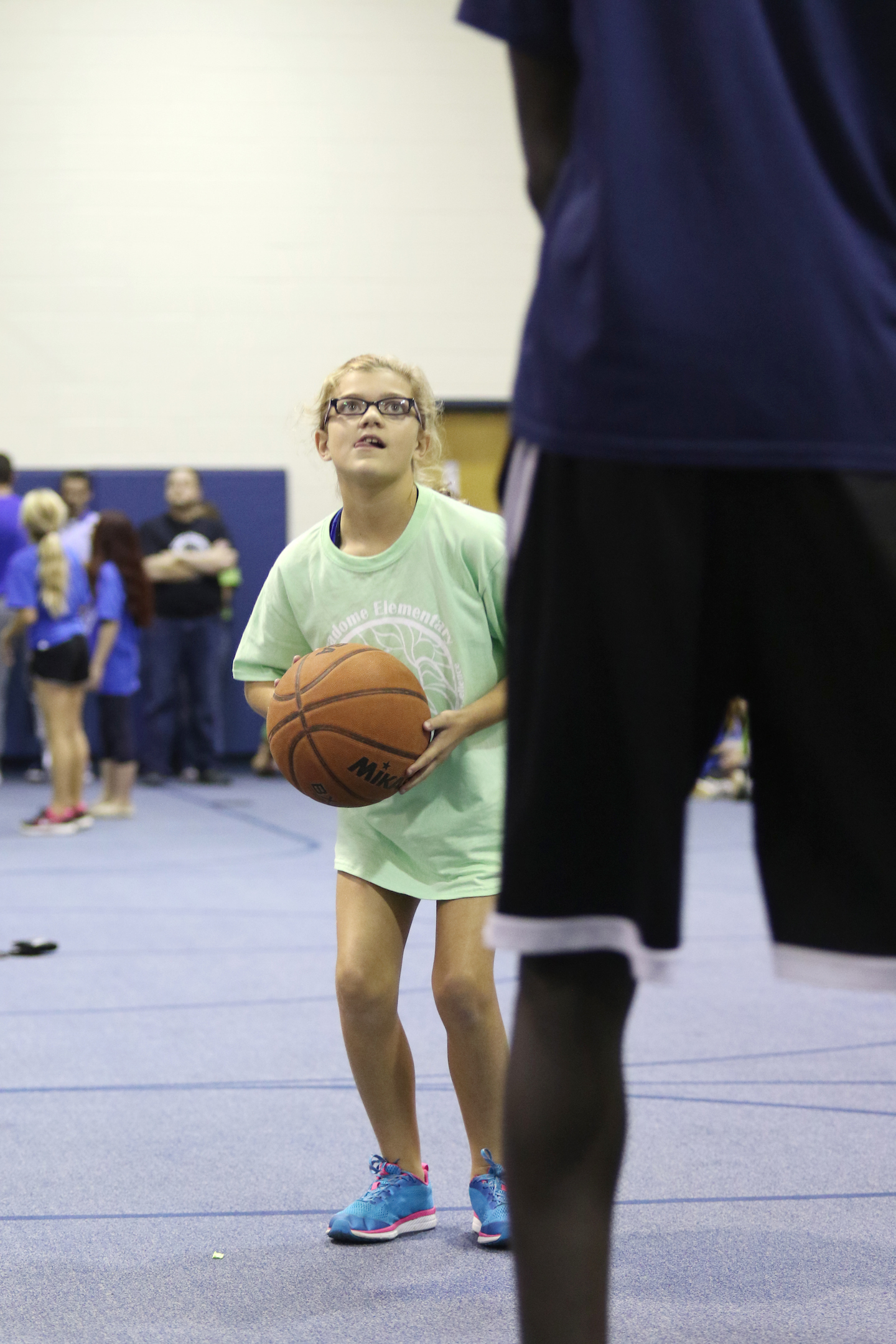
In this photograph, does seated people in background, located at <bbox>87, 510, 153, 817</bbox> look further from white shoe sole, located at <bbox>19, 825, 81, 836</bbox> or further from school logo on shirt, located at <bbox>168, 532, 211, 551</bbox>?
school logo on shirt, located at <bbox>168, 532, 211, 551</bbox>

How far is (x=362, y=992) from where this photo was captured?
2.16 meters

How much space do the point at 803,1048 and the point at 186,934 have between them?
209 cm

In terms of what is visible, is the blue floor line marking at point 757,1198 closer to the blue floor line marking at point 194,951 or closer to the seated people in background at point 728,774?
the blue floor line marking at point 194,951

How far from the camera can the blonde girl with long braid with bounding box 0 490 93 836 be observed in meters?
6.95

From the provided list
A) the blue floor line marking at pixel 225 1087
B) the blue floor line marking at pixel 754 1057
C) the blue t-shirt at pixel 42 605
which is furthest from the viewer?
the blue t-shirt at pixel 42 605

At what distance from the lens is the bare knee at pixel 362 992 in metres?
2.16

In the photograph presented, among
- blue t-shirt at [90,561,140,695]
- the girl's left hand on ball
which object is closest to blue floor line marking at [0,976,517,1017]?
the girl's left hand on ball

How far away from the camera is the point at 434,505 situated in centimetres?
235

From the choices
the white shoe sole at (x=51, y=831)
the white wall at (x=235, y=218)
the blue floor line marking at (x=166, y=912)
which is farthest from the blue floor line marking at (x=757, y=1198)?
the white wall at (x=235, y=218)

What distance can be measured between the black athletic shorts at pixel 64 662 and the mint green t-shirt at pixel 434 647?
16.2 ft

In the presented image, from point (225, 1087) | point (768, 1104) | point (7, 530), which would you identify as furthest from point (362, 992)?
point (7, 530)

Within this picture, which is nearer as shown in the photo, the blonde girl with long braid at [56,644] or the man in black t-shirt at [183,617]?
the blonde girl with long braid at [56,644]

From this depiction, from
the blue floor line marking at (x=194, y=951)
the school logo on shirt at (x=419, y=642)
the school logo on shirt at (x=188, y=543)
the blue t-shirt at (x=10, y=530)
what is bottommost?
the blue floor line marking at (x=194, y=951)

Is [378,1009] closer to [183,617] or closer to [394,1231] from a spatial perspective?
[394,1231]
